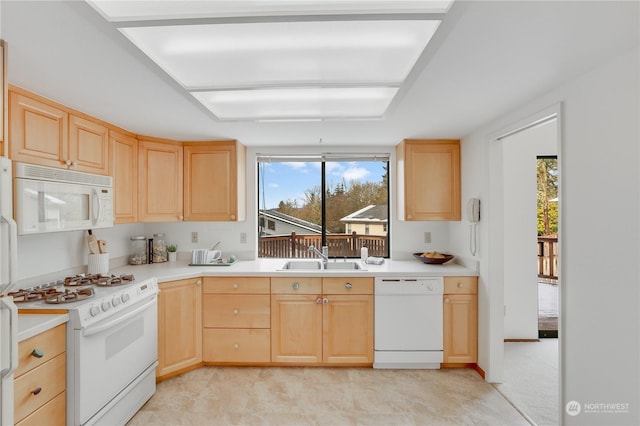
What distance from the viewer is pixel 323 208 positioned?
147 inches

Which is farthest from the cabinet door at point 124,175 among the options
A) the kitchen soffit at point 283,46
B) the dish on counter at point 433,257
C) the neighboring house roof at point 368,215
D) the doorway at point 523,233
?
the doorway at point 523,233

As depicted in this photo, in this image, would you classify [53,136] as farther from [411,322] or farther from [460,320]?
[460,320]

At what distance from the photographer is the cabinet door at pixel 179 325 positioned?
2629mm

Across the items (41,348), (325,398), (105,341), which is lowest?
(325,398)

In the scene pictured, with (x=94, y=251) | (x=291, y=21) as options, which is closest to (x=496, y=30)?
(x=291, y=21)

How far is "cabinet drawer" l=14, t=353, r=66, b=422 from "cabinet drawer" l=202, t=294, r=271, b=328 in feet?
3.96

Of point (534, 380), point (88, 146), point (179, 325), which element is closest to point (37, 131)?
point (88, 146)

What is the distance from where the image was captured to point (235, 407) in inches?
91.0

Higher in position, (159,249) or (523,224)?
(523,224)

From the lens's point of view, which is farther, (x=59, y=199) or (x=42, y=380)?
(x=59, y=199)

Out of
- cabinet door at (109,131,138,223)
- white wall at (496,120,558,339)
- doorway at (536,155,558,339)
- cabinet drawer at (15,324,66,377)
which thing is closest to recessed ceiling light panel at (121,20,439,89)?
cabinet door at (109,131,138,223)

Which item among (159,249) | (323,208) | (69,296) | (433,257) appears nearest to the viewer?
(69,296)

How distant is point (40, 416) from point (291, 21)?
2.34 metres

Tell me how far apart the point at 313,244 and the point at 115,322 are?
87.4 inches
